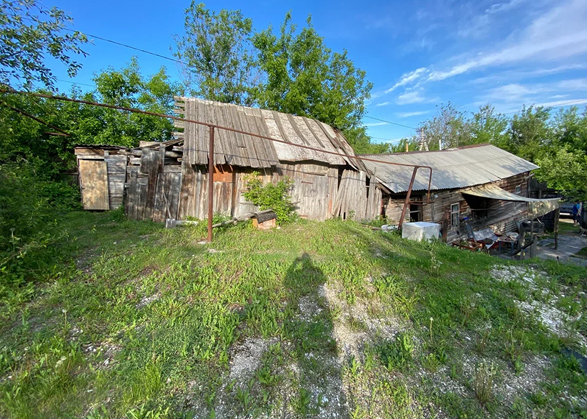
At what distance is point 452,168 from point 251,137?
11.9m

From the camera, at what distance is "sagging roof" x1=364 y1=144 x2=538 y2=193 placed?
10728 mm

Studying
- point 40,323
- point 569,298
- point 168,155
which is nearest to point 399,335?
point 569,298

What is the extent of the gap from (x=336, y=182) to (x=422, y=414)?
25.8 ft

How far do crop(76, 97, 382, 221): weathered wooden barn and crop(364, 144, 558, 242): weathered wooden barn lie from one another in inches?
87.5

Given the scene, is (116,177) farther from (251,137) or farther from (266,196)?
(266,196)

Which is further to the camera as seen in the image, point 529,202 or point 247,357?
point 529,202

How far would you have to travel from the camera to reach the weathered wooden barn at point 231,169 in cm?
751

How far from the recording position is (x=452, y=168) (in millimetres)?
13625

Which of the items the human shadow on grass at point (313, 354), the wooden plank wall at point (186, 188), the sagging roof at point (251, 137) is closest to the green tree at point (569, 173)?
the sagging roof at point (251, 137)

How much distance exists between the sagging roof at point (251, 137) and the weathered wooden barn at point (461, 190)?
2.60 meters

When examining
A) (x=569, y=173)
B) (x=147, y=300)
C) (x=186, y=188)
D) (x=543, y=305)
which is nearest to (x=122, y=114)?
(x=186, y=188)

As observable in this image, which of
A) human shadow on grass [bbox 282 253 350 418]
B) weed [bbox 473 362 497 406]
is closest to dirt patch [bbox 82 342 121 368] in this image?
human shadow on grass [bbox 282 253 350 418]

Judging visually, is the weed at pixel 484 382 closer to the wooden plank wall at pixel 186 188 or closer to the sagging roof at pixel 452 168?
the wooden plank wall at pixel 186 188

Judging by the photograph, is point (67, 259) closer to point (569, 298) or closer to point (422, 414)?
point (422, 414)
